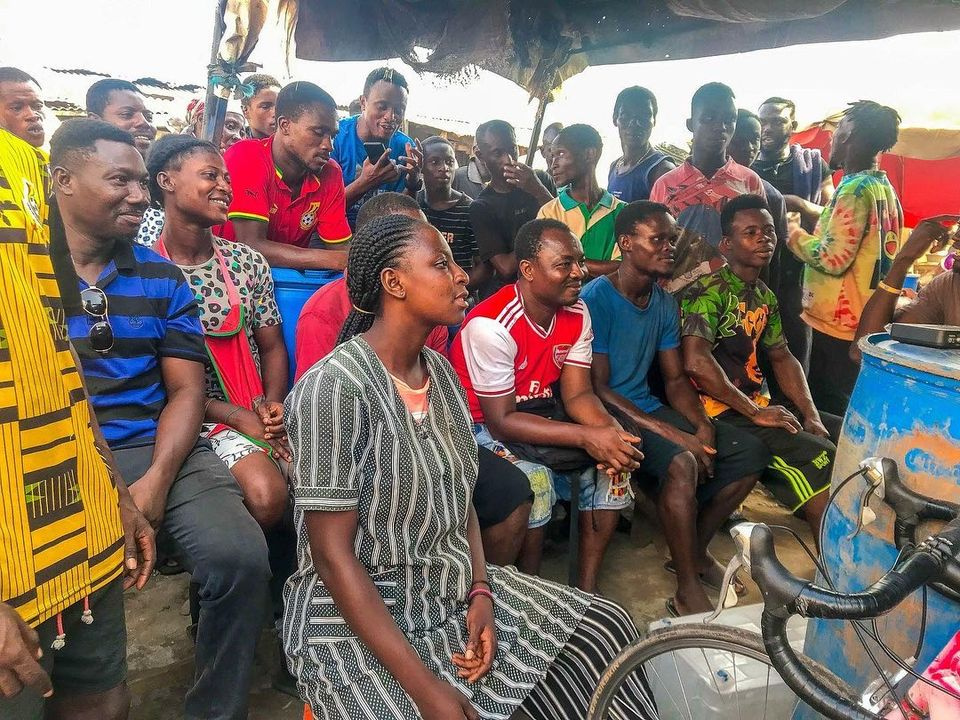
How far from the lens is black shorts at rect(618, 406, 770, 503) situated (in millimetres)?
2783

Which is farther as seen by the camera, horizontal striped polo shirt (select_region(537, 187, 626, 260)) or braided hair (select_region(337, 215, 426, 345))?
horizontal striped polo shirt (select_region(537, 187, 626, 260))

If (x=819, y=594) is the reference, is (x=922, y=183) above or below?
above

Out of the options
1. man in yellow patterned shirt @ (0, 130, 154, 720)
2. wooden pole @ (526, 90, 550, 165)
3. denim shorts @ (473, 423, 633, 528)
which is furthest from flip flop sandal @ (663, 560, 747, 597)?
wooden pole @ (526, 90, 550, 165)

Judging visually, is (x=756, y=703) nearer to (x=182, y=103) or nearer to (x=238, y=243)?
(x=238, y=243)

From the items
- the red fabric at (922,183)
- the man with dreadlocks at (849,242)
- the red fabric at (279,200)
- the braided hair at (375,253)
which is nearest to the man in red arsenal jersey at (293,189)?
the red fabric at (279,200)

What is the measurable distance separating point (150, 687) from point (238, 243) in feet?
5.47

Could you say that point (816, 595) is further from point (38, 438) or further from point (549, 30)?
point (549, 30)

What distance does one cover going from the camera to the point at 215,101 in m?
3.39

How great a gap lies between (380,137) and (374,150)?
9 centimetres

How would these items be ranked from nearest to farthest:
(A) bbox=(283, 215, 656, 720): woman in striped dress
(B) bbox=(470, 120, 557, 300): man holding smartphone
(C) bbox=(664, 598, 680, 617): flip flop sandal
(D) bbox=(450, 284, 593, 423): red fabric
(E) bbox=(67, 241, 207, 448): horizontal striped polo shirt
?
(A) bbox=(283, 215, 656, 720): woman in striped dress < (E) bbox=(67, 241, 207, 448): horizontal striped polo shirt < (D) bbox=(450, 284, 593, 423): red fabric < (C) bbox=(664, 598, 680, 617): flip flop sandal < (B) bbox=(470, 120, 557, 300): man holding smartphone

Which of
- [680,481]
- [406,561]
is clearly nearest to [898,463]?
[406,561]

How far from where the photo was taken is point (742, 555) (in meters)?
1.14

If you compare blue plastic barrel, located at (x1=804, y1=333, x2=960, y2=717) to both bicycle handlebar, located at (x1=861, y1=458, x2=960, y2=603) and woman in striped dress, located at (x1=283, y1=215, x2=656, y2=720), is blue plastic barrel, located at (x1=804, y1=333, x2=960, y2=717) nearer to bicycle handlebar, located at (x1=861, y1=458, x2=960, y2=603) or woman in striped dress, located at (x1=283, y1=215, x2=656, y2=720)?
bicycle handlebar, located at (x1=861, y1=458, x2=960, y2=603)

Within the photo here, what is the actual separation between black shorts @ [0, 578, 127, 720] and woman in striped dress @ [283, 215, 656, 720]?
1.20 feet
